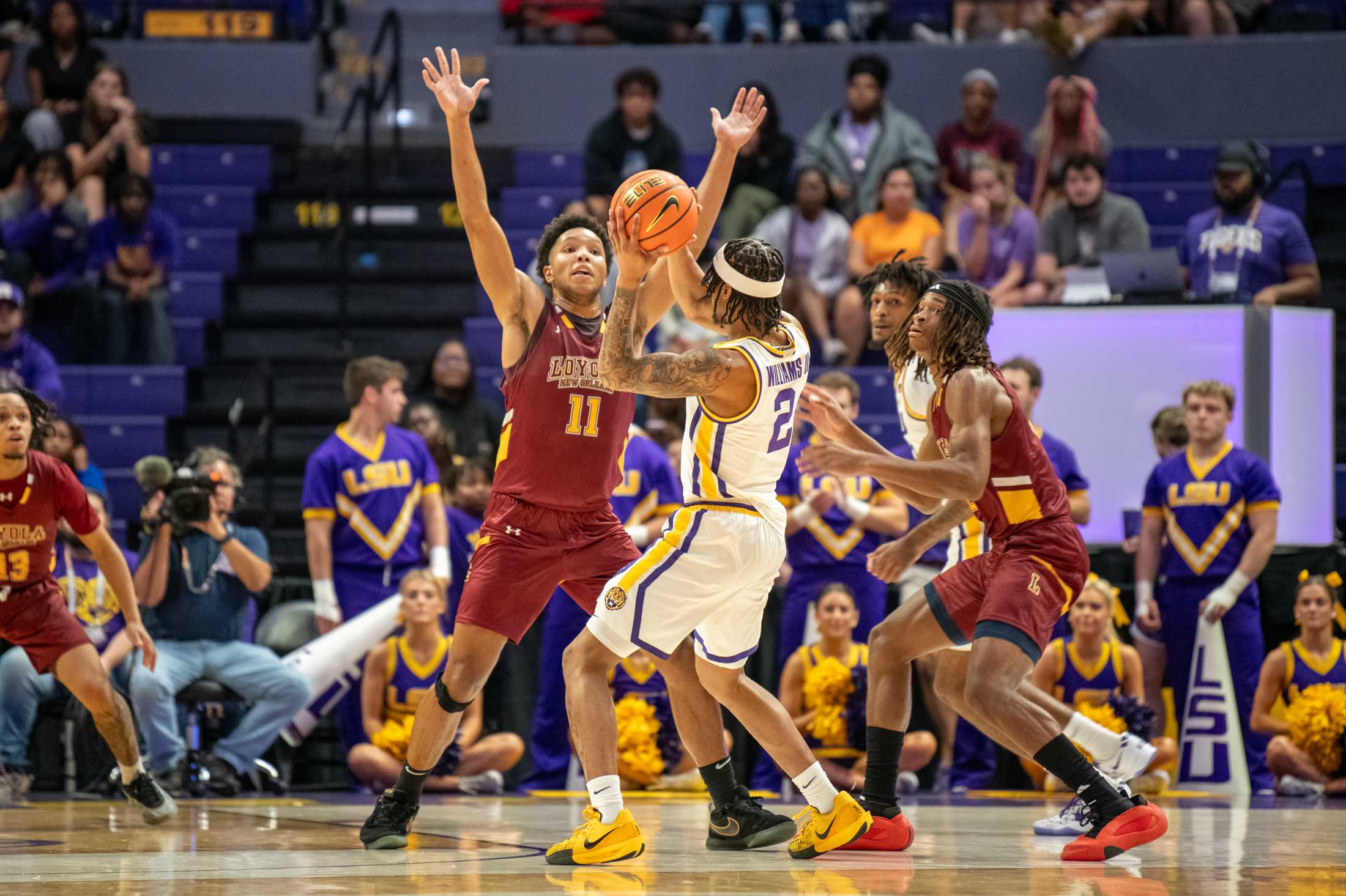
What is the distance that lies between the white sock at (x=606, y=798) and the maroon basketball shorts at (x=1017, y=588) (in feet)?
4.10

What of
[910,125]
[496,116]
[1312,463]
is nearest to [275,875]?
[1312,463]

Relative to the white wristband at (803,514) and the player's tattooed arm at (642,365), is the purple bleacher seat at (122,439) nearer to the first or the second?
the white wristband at (803,514)

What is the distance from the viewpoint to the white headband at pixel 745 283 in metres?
5.58

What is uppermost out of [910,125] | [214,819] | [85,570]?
[910,125]

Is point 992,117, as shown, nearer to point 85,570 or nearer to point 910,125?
point 910,125

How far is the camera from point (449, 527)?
31.0ft

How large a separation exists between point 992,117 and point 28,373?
23.7ft

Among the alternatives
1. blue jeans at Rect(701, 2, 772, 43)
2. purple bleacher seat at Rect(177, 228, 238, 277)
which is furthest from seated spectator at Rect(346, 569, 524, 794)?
blue jeans at Rect(701, 2, 772, 43)

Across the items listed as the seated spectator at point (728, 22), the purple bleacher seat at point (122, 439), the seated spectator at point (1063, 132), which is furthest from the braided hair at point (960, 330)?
the seated spectator at point (728, 22)

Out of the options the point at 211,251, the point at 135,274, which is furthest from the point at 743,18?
the point at 135,274

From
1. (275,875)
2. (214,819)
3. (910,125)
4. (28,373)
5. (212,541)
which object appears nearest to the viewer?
(275,875)

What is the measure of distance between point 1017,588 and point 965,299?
99 centimetres

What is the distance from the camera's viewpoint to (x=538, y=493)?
5754 mm

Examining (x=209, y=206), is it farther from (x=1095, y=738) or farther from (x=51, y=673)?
(x=1095, y=738)
